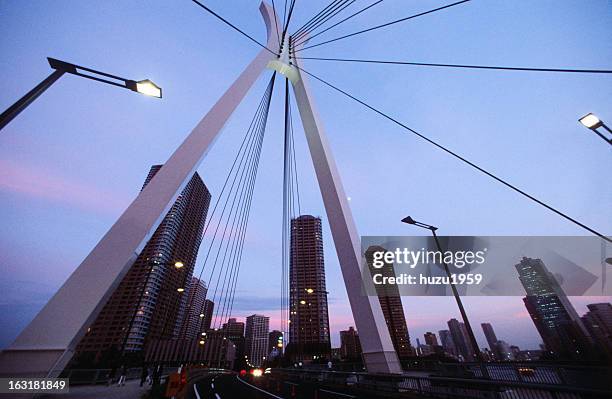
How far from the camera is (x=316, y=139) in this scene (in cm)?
1194

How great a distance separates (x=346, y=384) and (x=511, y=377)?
25.7ft

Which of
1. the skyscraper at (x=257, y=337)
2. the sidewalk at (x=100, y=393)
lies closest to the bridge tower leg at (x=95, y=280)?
the sidewalk at (x=100, y=393)

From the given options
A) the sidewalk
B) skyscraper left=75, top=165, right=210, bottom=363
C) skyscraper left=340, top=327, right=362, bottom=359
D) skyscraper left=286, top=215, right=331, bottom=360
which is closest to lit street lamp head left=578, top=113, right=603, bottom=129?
the sidewalk

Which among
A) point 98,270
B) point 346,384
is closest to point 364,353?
point 346,384

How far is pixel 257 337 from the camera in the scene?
5536 inches

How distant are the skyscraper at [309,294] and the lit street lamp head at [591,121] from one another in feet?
170

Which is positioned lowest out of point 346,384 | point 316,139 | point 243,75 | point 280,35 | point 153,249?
point 346,384

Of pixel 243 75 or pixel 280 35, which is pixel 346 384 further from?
pixel 280 35

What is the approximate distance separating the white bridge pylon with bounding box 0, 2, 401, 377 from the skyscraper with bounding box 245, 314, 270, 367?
146980 mm

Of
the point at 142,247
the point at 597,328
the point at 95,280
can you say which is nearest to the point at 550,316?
the point at 597,328

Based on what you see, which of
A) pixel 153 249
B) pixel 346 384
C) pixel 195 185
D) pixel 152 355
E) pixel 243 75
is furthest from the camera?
pixel 152 355

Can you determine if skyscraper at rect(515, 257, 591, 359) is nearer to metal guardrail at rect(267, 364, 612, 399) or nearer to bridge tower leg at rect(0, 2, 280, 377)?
metal guardrail at rect(267, 364, 612, 399)

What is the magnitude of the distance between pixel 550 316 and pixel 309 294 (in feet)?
322

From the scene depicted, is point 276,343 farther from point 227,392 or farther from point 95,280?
point 95,280
